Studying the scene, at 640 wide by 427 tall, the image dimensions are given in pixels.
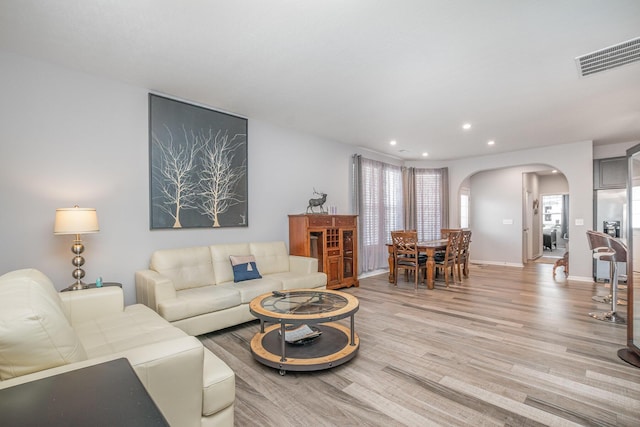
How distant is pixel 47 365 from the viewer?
46.8 inches

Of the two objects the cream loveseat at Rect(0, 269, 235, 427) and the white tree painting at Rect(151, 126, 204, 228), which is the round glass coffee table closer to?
the cream loveseat at Rect(0, 269, 235, 427)

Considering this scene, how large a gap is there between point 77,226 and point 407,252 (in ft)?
15.6

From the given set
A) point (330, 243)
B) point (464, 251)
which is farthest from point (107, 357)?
point (464, 251)

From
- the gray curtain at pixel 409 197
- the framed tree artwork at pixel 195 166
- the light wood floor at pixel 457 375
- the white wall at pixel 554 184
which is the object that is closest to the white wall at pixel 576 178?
the gray curtain at pixel 409 197

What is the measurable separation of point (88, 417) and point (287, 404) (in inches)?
60.1

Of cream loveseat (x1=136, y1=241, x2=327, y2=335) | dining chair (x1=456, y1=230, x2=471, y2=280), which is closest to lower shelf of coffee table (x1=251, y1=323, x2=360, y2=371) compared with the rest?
cream loveseat (x1=136, y1=241, x2=327, y2=335)

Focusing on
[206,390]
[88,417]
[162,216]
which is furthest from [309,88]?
[88,417]

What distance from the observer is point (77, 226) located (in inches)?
107

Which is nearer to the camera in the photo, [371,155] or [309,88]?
[309,88]

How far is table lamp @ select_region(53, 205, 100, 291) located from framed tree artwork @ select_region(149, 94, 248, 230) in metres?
0.75

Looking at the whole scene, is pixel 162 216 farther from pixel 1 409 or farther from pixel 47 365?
pixel 1 409

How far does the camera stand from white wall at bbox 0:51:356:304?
9.05ft

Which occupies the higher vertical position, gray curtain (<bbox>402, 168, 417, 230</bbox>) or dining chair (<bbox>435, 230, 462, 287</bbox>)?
gray curtain (<bbox>402, 168, 417, 230</bbox>)

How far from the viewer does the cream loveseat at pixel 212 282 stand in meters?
2.96
